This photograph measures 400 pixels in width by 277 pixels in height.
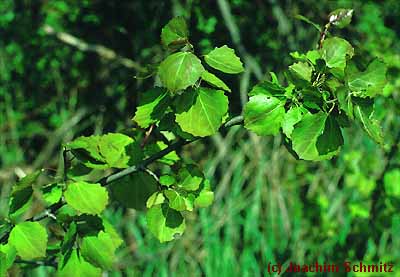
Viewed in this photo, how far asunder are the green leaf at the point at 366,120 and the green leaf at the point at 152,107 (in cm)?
30

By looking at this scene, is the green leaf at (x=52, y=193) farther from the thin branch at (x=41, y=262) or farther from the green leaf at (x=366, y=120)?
the green leaf at (x=366, y=120)

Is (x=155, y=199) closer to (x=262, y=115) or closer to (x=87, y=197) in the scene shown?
(x=87, y=197)

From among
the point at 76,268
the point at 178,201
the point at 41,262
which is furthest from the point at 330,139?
the point at 41,262

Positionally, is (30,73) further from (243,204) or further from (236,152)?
(243,204)

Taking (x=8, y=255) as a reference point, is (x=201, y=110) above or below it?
above

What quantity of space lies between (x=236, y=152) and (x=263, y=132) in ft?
6.66

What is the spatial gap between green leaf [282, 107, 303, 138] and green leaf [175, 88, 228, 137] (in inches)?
3.6

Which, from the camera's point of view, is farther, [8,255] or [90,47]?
[90,47]

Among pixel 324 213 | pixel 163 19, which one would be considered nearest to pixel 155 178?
pixel 324 213

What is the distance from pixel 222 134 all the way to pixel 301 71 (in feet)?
7.26

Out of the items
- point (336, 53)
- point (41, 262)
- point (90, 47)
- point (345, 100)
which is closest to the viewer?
point (345, 100)

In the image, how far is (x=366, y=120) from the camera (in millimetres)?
951

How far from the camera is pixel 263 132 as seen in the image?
3.19 feet

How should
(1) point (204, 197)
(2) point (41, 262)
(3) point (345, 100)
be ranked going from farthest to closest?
(2) point (41, 262), (1) point (204, 197), (3) point (345, 100)
